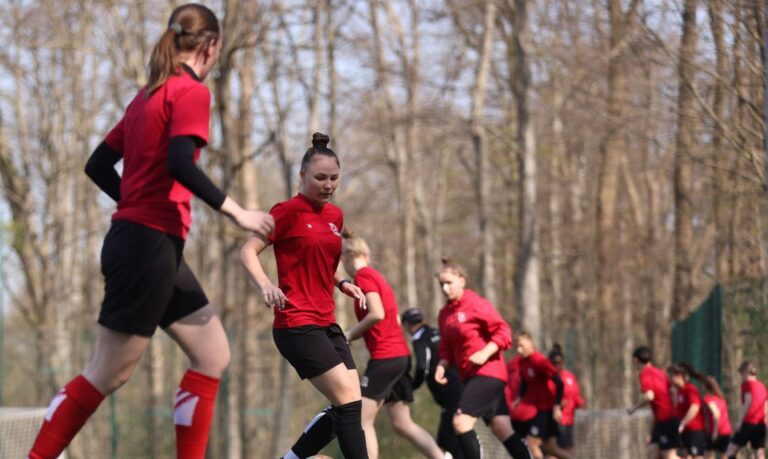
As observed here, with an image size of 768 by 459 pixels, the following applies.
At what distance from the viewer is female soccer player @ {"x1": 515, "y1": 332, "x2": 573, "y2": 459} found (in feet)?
52.2

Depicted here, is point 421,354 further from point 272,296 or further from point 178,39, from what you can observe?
point 178,39

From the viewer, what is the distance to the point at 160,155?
17.4 ft

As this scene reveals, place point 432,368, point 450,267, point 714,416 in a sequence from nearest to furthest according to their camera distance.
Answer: point 450,267 → point 432,368 → point 714,416

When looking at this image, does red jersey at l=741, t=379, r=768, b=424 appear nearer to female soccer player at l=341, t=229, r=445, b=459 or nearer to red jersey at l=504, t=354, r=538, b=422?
red jersey at l=504, t=354, r=538, b=422

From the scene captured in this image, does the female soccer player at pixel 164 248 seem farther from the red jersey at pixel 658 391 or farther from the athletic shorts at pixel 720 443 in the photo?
the athletic shorts at pixel 720 443

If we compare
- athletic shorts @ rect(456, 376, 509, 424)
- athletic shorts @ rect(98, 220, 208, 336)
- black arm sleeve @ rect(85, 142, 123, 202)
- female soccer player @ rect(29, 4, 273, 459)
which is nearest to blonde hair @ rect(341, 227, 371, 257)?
athletic shorts @ rect(456, 376, 509, 424)

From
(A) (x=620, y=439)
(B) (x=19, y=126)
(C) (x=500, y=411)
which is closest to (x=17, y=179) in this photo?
(B) (x=19, y=126)

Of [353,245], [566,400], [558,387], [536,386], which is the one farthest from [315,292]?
[566,400]

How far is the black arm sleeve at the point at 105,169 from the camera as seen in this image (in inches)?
226

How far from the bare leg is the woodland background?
17.0 feet

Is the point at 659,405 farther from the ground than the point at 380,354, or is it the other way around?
the point at 380,354

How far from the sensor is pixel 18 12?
107 feet

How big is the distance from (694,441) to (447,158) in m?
29.7

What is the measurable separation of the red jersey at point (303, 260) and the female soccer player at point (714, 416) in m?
9.35
